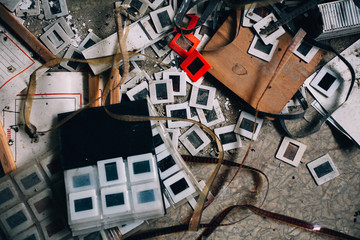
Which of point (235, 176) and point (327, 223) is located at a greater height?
point (235, 176)

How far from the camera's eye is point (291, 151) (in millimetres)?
1580

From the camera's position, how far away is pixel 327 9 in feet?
4.81

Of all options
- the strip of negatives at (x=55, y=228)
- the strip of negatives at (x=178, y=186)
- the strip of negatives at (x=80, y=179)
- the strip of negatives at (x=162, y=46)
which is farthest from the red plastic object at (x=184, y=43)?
the strip of negatives at (x=55, y=228)

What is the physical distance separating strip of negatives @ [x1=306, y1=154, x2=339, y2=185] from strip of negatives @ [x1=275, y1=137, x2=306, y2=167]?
8cm

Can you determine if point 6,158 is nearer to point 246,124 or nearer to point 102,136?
point 102,136

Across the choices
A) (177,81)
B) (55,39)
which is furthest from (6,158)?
(177,81)

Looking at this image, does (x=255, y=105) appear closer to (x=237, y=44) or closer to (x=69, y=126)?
(x=237, y=44)

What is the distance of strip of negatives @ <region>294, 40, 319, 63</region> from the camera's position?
152cm

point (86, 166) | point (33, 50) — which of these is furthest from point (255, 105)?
point (33, 50)

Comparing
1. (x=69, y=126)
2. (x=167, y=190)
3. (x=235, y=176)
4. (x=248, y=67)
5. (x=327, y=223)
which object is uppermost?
(x=69, y=126)

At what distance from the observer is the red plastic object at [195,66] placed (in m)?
1.51

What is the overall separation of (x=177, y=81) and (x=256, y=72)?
17.6 inches

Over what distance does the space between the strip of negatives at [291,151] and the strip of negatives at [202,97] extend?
0.48 m

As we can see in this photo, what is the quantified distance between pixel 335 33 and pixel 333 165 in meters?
0.75
